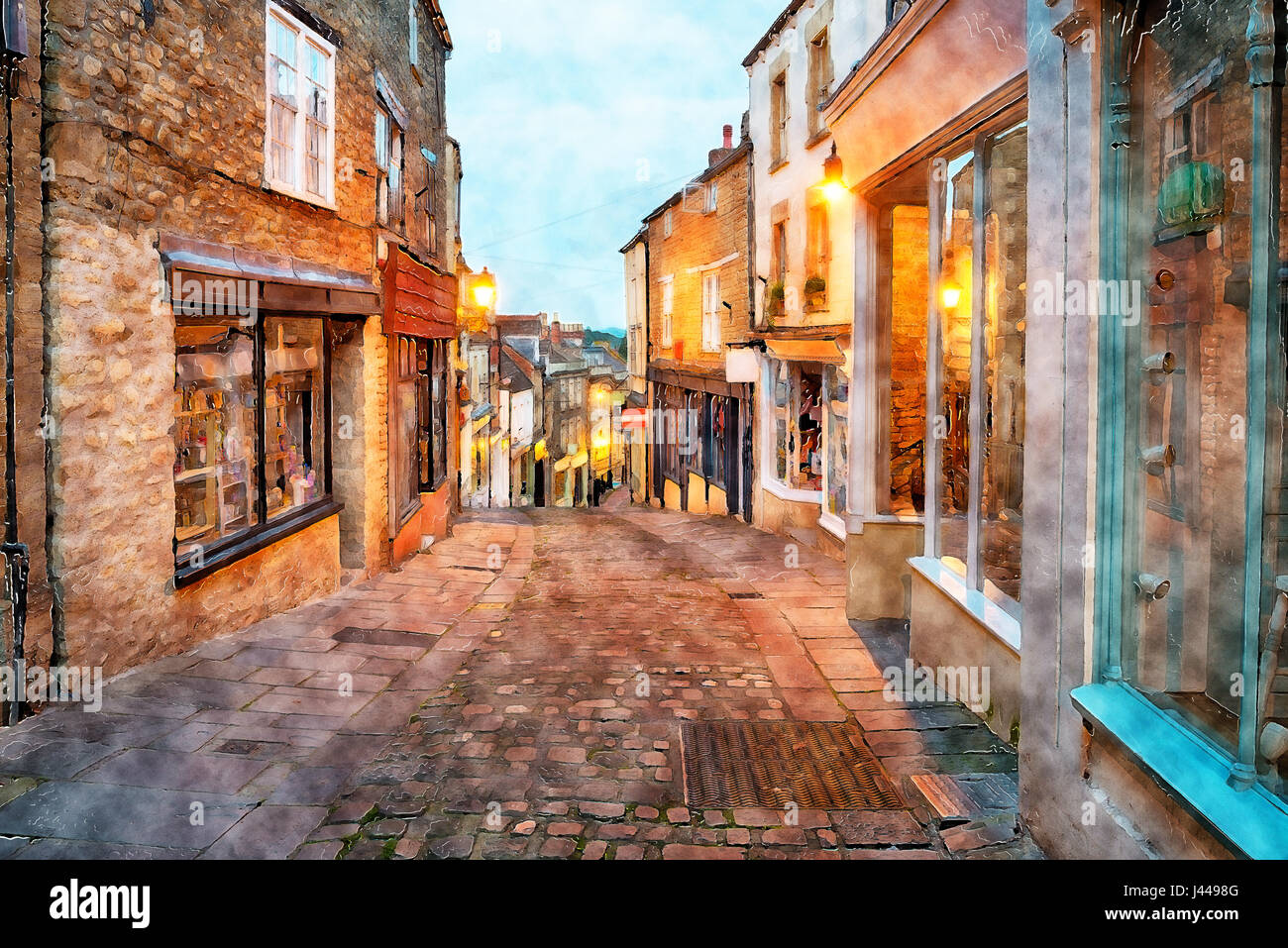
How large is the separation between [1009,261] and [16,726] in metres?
10.8

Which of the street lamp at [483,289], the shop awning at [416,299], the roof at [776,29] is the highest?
the roof at [776,29]

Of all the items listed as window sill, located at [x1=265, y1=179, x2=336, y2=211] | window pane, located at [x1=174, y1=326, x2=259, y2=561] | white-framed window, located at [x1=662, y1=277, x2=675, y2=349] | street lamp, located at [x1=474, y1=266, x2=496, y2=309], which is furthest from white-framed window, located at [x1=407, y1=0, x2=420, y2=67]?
white-framed window, located at [x1=662, y1=277, x2=675, y2=349]

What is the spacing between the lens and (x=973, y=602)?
5.38m

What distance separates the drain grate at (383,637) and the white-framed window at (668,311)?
1448 cm

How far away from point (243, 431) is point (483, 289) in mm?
7816

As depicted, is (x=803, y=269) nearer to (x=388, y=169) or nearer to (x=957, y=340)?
(x=957, y=340)

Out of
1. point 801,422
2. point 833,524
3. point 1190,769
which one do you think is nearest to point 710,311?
point 801,422

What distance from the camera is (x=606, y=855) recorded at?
152 inches

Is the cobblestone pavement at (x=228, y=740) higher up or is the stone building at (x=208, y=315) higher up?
the stone building at (x=208, y=315)

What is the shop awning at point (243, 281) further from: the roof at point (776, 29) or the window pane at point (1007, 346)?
the roof at point (776, 29)

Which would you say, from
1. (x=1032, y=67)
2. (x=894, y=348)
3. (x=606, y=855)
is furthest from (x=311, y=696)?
(x=894, y=348)

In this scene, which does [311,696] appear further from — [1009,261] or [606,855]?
[1009,261]

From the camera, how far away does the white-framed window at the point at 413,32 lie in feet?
39.5

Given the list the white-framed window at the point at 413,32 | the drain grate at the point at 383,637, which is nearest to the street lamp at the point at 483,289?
the white-framed window at the point at 413,32
